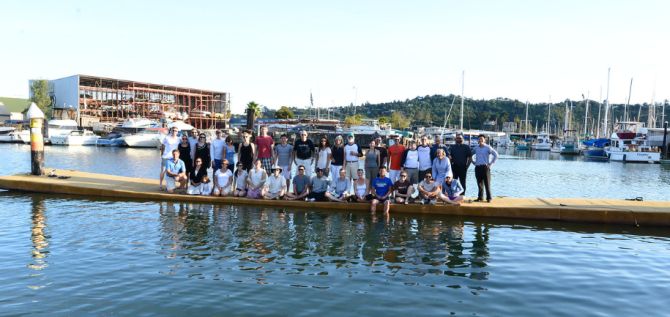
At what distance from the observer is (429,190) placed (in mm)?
13383

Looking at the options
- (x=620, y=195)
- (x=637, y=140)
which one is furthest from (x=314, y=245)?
(x=637, y=140)

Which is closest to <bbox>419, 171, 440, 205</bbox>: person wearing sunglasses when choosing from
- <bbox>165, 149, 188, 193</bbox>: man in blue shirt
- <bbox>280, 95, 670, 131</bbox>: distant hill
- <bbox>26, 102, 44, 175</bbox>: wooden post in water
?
<bbox>165, 149, 188, 193</bbox>: man in blue shirt

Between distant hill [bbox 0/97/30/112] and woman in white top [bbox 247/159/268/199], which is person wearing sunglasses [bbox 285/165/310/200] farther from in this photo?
distant hill [bbox 0/97/30/112]

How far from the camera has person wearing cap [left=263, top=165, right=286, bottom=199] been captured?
567 inches

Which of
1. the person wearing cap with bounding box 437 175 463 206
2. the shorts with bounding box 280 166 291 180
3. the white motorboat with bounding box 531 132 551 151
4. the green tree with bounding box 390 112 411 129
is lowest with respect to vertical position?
the white motorboat with bounding box 531 132 551 151

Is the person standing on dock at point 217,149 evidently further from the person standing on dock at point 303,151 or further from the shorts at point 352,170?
the shorts at point 352,170

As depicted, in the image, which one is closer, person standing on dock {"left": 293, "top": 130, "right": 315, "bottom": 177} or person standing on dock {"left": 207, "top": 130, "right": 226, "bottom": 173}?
person standing on dock {"left": 293, "top": 130, "right": 315, "bottom": 177}

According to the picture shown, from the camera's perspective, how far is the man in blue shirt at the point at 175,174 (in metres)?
14.8

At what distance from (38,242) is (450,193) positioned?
10092mm

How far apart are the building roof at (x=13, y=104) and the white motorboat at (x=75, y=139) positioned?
146 feet

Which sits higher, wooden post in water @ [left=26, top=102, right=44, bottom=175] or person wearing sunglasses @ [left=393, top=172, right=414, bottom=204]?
wooden post in water @ [left=26, top=102, right=44, bottom=175]

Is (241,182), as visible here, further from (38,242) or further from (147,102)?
(147,102)

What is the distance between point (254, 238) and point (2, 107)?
11006 centimetres

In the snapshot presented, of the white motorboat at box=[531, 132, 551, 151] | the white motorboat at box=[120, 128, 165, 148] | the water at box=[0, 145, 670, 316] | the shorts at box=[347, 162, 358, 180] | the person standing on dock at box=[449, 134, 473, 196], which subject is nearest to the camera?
the water at box=[0, 145, 670, 316]
